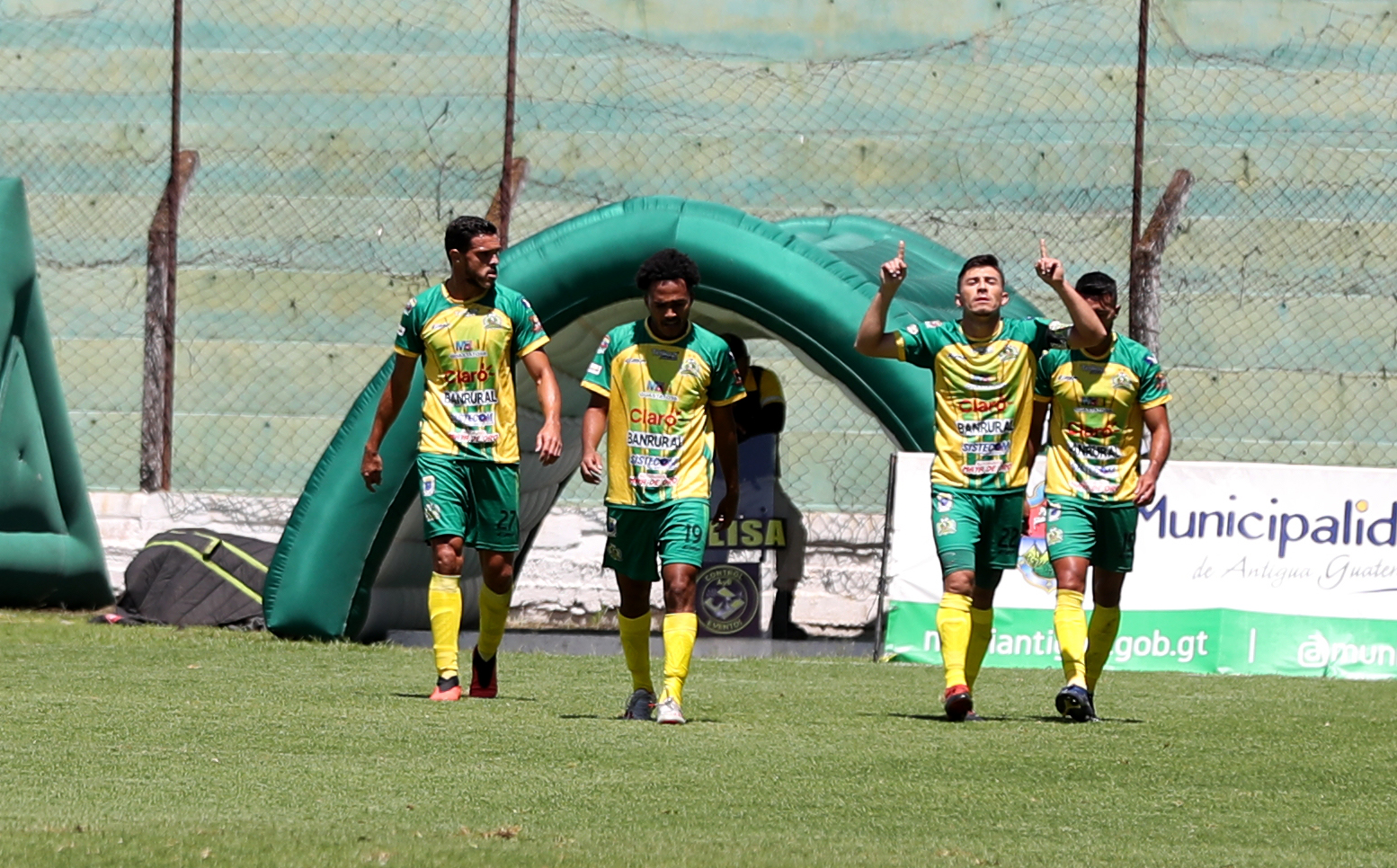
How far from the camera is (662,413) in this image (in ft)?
21.6

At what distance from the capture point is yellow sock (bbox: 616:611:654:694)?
6.74 meters

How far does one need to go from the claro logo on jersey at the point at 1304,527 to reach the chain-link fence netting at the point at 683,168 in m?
3.53

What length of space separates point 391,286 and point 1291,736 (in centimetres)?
1022

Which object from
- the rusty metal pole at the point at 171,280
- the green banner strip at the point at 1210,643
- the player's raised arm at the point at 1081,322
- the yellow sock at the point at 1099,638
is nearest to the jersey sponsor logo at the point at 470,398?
the player's raised arm at the point at 1081,322

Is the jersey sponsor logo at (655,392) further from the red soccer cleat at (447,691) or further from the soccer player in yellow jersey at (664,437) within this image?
the red soccer cleat at (447,691)

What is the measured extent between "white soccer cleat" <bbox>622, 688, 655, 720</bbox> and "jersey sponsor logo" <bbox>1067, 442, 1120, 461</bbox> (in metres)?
1.77

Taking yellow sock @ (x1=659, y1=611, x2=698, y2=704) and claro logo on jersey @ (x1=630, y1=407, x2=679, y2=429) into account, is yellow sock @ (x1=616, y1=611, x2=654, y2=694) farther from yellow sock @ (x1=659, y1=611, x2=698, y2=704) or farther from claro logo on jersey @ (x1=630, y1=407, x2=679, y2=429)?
claro logo on jersey @ (x1=630, y1=407, x2=679, y2=429)

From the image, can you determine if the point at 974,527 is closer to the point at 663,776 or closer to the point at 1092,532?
the point at 1092,532

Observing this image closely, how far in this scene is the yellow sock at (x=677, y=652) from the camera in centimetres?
645

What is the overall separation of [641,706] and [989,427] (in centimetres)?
152

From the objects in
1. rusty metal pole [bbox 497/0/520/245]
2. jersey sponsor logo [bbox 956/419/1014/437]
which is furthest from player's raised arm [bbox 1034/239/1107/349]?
rusty metal pole [bbox 497/0/520/245]

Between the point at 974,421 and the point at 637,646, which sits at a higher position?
the point at 974,421

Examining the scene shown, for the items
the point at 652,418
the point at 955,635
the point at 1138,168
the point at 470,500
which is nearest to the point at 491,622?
the point at 470,500

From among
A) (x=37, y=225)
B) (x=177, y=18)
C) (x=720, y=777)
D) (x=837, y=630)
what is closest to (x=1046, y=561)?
(x=837, y=630)
